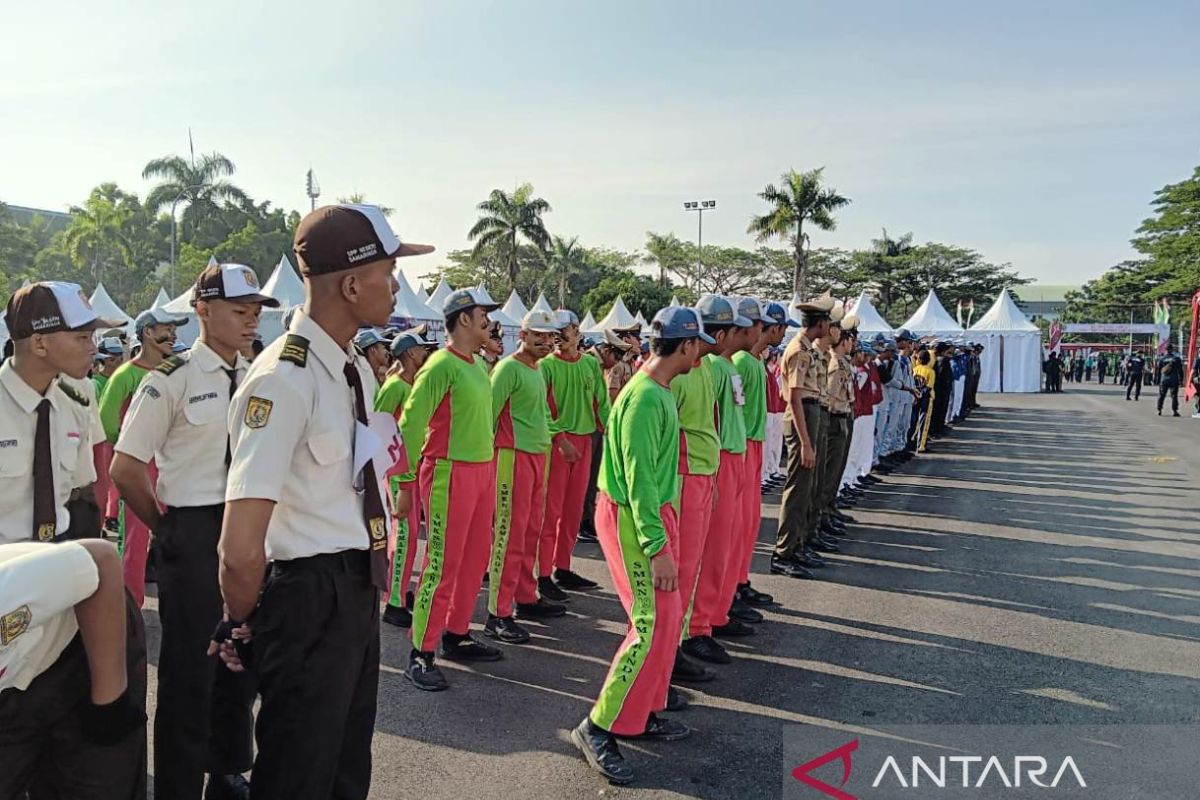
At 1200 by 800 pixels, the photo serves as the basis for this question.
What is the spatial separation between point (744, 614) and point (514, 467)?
189cm

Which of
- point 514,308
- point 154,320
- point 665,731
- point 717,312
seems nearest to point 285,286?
point 514,308

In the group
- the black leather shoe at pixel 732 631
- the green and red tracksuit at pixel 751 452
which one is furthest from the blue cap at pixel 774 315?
the black leather shoe at pixel 732 631

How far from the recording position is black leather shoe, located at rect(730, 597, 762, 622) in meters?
6.06

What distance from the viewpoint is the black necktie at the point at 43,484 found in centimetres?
314

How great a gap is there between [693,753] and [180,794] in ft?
7.02

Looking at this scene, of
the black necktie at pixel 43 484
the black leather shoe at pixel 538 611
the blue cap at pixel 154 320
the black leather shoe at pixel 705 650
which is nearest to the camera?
the black necktie at pixel 43 484

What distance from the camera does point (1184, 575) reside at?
24.9 feet

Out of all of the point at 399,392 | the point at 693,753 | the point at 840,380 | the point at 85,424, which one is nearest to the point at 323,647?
the point at 85,424

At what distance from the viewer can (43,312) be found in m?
3.28

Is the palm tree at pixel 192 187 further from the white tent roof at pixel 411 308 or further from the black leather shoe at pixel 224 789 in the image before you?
the black leather shoe at pixel 224 789

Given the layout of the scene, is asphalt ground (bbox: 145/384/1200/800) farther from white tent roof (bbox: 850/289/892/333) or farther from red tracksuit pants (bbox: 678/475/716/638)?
white tent roof (bbox: 850/289/892/333)

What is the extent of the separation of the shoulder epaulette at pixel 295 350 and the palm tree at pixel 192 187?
50.6 meters

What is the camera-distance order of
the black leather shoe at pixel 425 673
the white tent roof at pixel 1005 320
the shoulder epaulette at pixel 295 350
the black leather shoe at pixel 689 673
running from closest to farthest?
the shoulder epaulette at pixel 295 350
the black leather shoe at pixel 425 673
the black leather shoe at pixel 689 673
the white tent roof at pixel 1005 320

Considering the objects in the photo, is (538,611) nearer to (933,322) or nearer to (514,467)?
(514,467)
